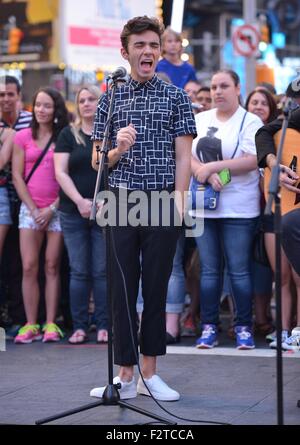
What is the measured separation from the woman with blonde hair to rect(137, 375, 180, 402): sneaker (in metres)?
2.01

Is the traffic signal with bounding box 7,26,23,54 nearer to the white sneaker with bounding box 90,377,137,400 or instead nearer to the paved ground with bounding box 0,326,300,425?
the paved ground with bounding box 0,326,300,425

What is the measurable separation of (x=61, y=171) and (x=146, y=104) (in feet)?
7.84

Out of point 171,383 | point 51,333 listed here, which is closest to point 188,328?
point 51,333

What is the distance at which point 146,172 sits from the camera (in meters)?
5.88

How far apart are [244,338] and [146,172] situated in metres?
2.33

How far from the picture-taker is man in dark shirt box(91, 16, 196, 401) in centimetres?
586

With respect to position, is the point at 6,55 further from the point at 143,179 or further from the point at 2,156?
the point at 143,179

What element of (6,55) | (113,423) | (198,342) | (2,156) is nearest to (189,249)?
(198,342)

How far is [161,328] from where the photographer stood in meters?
6.02

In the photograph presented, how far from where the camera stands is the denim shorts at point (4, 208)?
27.7ft

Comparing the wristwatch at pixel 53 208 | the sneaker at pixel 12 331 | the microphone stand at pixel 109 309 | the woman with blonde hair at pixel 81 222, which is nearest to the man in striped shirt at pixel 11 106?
the woman with blonde hair at pixel 81 222

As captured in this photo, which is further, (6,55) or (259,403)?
(6,55)

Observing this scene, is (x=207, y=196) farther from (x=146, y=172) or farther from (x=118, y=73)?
(x=118, y=73)

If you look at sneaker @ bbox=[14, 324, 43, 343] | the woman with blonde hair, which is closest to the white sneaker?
the woman with blonde hair
